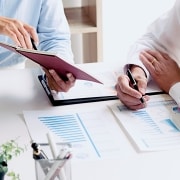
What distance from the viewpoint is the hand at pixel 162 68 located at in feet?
4.51

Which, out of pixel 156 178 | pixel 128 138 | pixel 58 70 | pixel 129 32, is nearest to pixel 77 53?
pixel 129 32

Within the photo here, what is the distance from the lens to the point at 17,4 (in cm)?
181

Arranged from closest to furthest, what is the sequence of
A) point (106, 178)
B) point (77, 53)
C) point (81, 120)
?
point (106, 178)
point (81, 120)
point (77, 53)

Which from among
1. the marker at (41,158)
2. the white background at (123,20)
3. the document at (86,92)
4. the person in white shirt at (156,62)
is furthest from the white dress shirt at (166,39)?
the white background at (123,20)

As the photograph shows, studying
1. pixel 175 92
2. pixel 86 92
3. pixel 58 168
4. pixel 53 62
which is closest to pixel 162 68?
pixel 175 92

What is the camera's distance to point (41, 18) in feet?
6.04

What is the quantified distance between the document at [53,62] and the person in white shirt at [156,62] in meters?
0.11

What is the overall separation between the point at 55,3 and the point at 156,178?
1.08m

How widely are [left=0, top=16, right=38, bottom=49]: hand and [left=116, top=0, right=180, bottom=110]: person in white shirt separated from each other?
0.31 metres

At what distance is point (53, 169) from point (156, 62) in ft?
2.50

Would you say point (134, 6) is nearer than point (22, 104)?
No

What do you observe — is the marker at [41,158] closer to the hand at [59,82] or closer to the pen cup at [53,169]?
the pen cup at [53,169]

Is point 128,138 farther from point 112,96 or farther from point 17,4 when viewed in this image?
point 17,4

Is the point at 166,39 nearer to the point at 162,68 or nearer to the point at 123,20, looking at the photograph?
the point at 162,68
